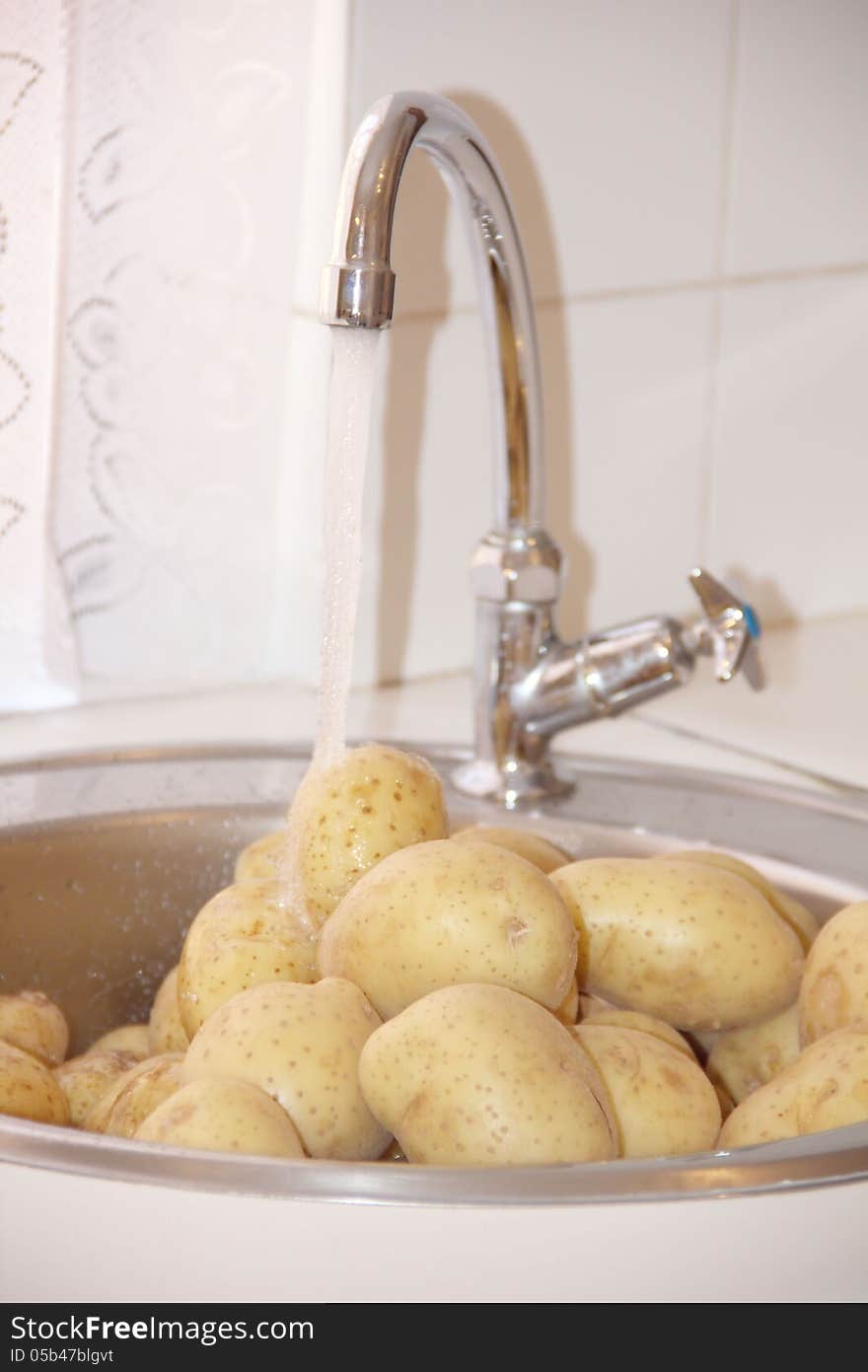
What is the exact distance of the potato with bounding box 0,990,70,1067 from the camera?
80 cm

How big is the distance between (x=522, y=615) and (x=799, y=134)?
1.68 ft

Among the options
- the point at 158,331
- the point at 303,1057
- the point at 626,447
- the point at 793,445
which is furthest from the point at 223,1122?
the point at 793,445

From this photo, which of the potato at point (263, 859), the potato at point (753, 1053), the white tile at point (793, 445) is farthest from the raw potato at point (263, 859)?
the white tile at point (793, 445)

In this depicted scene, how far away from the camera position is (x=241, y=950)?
72cm

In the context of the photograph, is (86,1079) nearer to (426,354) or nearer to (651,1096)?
(651,1096)

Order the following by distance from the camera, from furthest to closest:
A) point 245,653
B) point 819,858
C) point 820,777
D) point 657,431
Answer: point 657,431
point 245,653
point 820,777
point 819,858

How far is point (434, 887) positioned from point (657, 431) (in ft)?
2.15

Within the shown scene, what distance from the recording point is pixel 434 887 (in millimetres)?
670

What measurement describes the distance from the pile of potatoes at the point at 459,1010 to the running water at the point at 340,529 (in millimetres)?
16

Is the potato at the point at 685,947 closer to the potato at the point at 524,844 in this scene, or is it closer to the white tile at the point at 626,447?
the potato at the point at 524,844

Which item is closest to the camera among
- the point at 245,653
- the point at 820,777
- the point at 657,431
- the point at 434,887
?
the point at 434,887

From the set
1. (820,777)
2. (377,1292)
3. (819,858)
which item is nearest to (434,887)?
(377,1292)

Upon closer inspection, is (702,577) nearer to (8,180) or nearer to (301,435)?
(301,435)

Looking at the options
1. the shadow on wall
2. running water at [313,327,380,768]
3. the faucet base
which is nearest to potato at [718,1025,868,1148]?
running water at [313,327,380,768]
